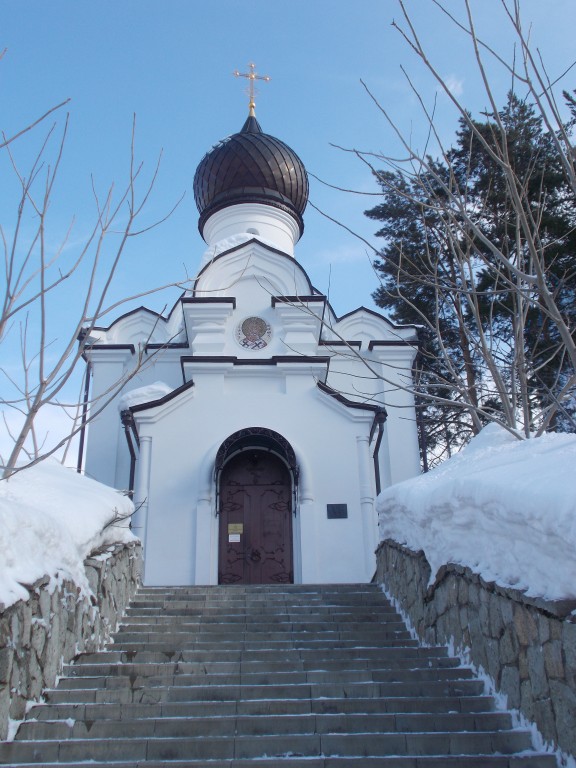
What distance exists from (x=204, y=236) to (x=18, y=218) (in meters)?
12.1

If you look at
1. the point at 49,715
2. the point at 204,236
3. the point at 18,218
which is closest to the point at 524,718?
the point at 49,715

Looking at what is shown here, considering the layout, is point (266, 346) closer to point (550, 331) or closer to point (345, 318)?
point (345, 318)

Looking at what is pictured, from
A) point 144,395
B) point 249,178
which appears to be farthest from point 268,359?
point 249,178

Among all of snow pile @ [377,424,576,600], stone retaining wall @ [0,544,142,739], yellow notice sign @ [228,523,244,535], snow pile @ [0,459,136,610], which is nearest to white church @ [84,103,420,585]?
yellow notice sign @ [228,523,244,535]

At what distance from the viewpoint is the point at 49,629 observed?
413 cm

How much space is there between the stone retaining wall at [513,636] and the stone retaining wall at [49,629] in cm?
246

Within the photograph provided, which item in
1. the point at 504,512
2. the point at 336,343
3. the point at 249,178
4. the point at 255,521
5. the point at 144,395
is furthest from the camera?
the point at 249,178

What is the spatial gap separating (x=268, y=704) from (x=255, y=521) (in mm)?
6177

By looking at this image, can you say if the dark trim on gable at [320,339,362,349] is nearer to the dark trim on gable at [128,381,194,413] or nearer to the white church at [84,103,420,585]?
the white church at [84,103,420,585]

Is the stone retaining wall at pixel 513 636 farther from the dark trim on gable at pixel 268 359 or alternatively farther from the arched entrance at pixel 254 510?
the dark trim on gable at pixel 268 359

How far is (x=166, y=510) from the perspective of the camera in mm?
9688

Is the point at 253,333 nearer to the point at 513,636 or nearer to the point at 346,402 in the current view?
the point at 346,402

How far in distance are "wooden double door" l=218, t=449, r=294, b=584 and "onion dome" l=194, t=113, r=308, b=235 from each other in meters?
7.59

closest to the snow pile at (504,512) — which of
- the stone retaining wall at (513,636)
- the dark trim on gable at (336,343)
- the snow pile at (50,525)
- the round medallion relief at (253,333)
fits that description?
the stone retaining wall at (513,636)
